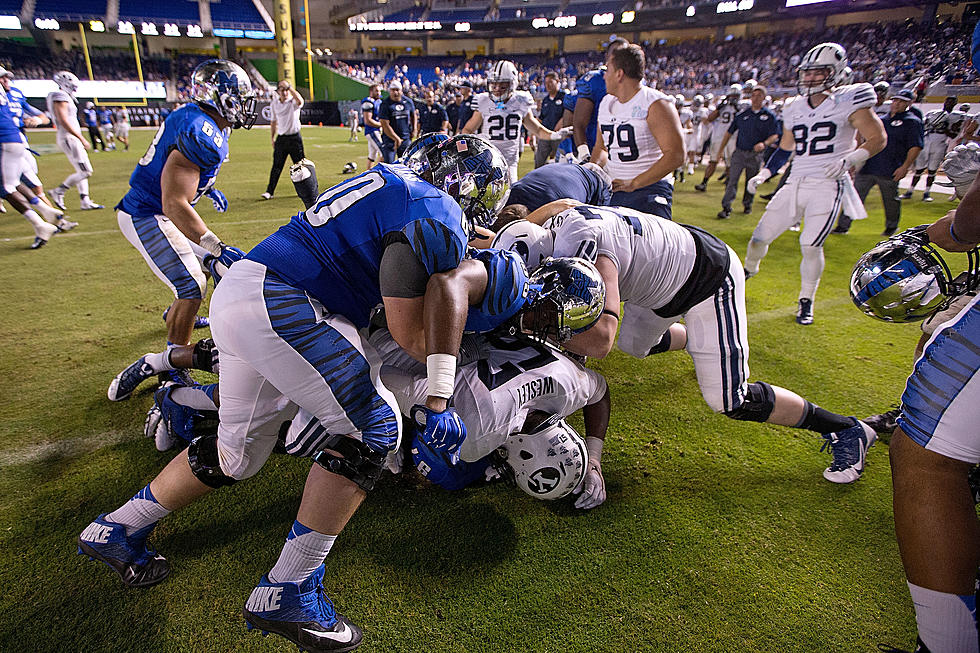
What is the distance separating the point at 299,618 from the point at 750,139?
1014cm

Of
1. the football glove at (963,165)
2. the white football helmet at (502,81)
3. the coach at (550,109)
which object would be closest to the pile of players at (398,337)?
the football glove at (963,165)

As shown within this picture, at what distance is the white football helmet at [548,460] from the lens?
2.55 meters

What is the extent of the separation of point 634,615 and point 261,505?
1844 millimetres

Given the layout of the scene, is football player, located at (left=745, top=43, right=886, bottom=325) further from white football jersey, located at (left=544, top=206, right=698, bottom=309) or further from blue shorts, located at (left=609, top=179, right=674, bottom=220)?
white football jersey, located at (left=544, top=206, right=698, bottom=309)

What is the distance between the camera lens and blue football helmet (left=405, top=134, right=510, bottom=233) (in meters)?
2.49

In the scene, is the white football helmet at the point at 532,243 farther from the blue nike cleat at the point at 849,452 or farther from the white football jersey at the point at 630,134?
the white football jersey at the point at 630,134

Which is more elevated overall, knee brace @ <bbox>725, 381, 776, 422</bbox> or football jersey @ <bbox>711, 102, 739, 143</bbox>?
football jersey @ <bbox>711, 102, 739, 143</bbox>

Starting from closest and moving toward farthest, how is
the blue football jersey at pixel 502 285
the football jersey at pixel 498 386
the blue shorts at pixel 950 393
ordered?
the blue shorts at pixel 950 393 → the blue football jersey at pixel 502 285 → the football jersey at pixel 498 386

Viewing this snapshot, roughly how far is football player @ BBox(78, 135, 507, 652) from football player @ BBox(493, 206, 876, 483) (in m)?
0.72

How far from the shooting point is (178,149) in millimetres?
3424

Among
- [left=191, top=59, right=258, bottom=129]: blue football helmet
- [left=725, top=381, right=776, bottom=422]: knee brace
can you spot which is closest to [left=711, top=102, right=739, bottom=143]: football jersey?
[left=725, top=381, right=776, bottom=422]: knee brace

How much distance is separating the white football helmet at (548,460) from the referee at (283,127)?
9240 mm

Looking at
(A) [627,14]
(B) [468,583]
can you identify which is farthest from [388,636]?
(A) [627,14]

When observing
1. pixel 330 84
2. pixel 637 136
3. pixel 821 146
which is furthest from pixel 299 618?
pixel 330 84
